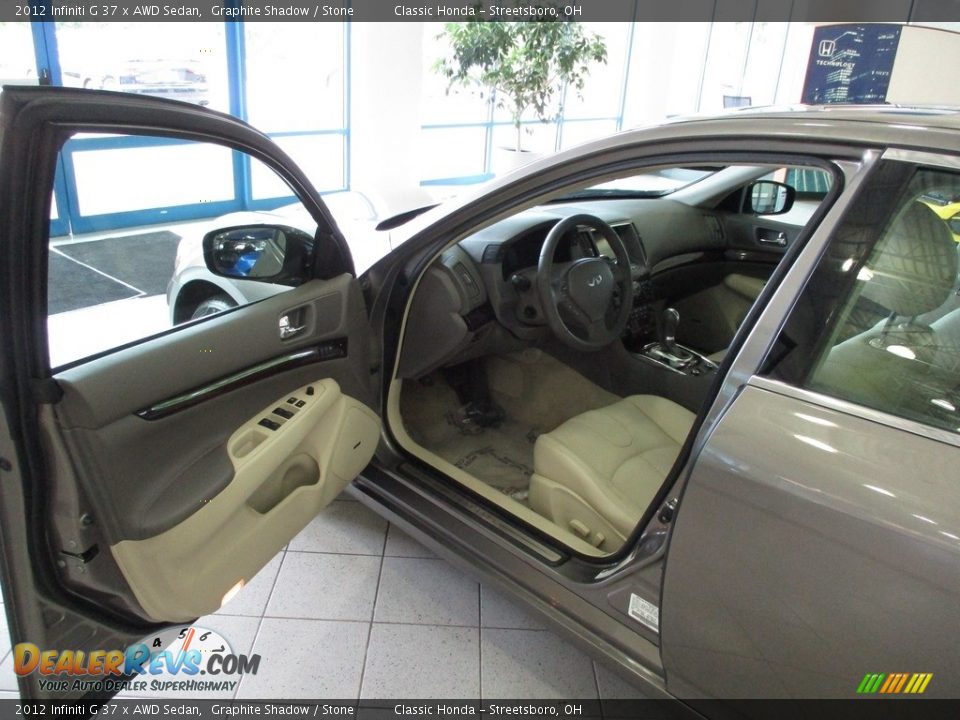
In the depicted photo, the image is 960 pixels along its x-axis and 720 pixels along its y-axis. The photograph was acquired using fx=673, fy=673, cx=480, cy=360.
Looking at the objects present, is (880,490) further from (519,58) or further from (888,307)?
(519,58)

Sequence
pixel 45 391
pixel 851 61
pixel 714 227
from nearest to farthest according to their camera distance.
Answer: pixel 45 391, pixel 714 227, pixel 851 61

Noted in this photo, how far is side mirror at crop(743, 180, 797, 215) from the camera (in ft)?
9.78

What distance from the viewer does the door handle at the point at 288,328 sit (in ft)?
5.29

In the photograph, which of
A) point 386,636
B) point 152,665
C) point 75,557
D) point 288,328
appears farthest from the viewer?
point 386,636

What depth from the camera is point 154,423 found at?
130 cm

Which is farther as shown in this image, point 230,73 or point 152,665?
point 230,73

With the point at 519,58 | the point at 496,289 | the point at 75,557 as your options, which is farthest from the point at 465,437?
the point at 519,58

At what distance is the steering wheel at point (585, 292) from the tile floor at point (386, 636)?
85 centimetres

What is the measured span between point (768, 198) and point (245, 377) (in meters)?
2.50

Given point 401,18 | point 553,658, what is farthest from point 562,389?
point 401,18

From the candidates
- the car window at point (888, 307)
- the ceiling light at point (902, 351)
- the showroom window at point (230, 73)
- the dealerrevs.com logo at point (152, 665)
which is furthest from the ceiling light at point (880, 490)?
the showroom window at point (230, 73)

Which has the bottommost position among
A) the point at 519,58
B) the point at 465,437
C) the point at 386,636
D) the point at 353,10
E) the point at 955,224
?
the point at 386,636

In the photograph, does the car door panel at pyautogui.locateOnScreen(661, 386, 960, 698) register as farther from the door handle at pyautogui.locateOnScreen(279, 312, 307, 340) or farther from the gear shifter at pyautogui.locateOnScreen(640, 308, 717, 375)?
the gear shifter at pyautogui.locateOnScreen(640, 308, 717, 375)

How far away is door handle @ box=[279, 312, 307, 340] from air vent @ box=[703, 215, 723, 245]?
2053 millimetres
